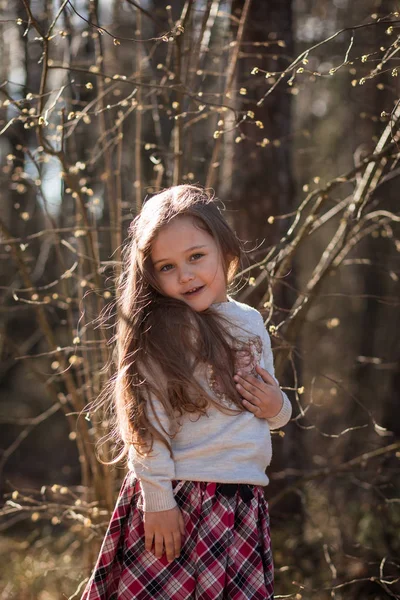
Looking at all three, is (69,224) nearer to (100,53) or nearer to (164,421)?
(100,53)

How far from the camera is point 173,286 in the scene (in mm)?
2043

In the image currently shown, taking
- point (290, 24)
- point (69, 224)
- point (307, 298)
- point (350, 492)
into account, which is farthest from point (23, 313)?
point (307, 298)

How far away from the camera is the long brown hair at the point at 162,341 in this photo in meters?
1.95

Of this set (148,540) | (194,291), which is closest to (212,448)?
(148,540)

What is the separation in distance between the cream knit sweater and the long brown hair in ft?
0.09

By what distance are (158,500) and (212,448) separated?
0.22 metres

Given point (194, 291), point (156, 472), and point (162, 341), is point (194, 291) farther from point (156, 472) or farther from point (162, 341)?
point (156, 472)

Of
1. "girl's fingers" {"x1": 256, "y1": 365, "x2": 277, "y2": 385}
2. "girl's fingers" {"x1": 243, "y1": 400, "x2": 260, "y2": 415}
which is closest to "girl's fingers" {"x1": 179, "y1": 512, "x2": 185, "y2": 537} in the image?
"girl's fingers" {"x1": 243, "y1": 400, "x2": 260, "y2": 415}

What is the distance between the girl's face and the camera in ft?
6.66

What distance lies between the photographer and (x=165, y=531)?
6.23 feet

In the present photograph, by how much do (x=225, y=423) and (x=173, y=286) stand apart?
0.45 meters

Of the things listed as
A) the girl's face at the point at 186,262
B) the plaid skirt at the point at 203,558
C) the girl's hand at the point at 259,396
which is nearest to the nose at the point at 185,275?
the girl's face at the point at 186,262

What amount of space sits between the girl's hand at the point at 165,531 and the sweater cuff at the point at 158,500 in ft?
0.05

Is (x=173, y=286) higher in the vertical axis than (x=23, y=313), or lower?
higher
